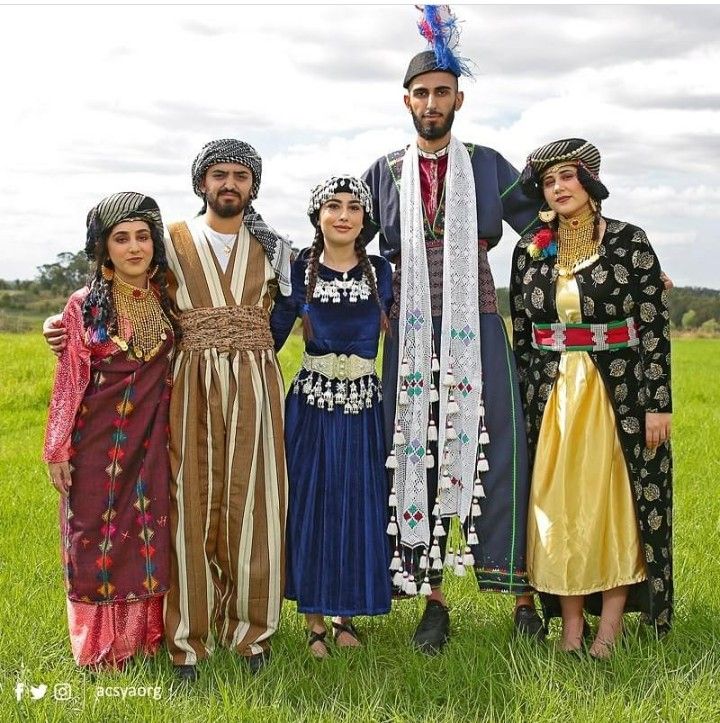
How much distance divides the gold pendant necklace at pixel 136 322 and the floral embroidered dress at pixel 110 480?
4 centimetres

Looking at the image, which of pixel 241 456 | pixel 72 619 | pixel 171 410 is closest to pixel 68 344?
pixel 171 410

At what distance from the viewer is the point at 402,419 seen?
14.6 feet

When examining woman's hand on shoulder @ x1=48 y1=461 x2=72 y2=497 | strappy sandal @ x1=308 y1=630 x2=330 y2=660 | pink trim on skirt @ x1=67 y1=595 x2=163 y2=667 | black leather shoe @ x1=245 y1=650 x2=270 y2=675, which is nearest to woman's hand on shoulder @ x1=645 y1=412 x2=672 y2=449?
strappy sandal @ x1=308 y1=630 x2=330 y2=660

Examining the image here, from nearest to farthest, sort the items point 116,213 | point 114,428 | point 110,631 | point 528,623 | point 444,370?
point 116,213, point 114,428, point 110,631, point 444,370, point 528,623

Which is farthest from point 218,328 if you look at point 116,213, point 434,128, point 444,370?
point 434,128

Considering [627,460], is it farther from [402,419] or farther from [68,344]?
[68,344]

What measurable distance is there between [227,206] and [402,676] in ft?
6.89

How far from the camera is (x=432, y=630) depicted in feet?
14.8

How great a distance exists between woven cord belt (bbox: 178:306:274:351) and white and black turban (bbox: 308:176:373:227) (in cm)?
53

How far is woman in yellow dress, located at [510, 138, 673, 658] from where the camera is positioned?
4.21 meters

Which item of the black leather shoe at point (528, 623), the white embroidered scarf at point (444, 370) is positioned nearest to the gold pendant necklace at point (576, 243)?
the white embroidered scarf at point (444, 370)

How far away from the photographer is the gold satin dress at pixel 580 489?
4234mm

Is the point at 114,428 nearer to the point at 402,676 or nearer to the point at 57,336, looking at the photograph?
the point at 57,336

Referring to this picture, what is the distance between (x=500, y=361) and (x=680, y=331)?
25.9 m
